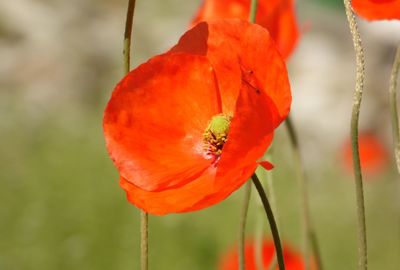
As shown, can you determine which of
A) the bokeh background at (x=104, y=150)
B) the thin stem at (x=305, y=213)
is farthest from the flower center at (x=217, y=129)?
the bokeh background at (x=104, y=150)

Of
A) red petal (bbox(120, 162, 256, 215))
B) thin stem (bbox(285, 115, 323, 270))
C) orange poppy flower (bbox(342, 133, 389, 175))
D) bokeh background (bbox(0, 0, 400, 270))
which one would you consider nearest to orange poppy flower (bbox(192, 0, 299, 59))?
thin stem (bbox(285, 115, 323, 270))

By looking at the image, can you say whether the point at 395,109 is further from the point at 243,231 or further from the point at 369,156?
the point at 369,156

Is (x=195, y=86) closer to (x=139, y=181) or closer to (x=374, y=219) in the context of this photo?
(x=139, y=181)

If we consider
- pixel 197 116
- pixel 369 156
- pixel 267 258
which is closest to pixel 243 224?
pixel 197 116

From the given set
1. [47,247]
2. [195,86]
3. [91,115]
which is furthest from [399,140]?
[91,115]

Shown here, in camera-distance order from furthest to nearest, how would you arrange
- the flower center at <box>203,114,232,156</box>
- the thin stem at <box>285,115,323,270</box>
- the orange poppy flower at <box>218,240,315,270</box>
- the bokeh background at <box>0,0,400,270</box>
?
the bokeh background at <box>0,0,400,270</box>, the orange poppy flower at <box>218,240,315,270</box>, the thin stem at <box>285,115,323,270</box>, the flower center at <box>203,114,232,156</box>

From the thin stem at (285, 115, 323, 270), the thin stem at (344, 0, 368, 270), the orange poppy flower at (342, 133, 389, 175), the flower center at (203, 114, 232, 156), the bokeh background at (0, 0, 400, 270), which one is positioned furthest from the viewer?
the orange poppy flower at (342, 133, 389, 175)

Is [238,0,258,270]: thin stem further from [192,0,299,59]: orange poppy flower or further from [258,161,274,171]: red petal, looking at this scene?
[192,0,299,59]: orange poppy flower

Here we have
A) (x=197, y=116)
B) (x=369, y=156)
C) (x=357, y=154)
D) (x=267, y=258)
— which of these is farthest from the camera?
(x=369, y=156)
